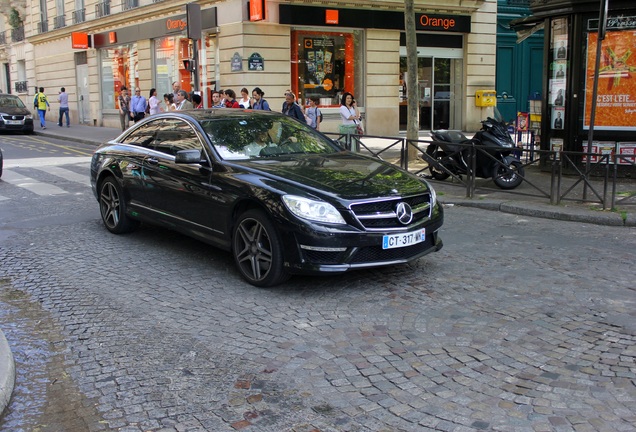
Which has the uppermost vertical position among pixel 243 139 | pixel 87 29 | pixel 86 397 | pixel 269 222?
pixel 87 29

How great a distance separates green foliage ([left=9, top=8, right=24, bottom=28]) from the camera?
39031 millimetres

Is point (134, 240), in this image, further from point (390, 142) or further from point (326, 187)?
point (390, 142)

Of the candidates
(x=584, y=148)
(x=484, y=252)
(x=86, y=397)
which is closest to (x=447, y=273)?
(x=484, y=252)

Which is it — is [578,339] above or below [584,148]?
below

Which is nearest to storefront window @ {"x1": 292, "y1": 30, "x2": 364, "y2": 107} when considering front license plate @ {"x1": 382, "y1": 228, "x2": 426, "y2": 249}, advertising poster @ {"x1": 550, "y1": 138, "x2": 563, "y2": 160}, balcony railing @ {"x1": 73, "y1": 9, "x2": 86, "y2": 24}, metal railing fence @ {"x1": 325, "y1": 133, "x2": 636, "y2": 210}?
metal railing fence @ {"x1": 325, "y1": 133, "x2": 636, "y2": 210}

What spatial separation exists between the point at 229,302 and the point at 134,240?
2.82 meters

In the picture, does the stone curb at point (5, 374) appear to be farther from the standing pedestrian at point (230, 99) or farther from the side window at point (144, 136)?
the standing pedestrian at point (230, 99)

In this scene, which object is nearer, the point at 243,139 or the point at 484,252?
the point at 243,139

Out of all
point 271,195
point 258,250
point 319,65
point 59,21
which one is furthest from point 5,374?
point 59,21

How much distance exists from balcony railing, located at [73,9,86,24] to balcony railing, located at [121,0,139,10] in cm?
465

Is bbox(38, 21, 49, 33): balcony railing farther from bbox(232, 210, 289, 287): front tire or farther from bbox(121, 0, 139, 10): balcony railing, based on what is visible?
bbox(232, 210, 289, 287): front tire

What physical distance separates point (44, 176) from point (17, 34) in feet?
101

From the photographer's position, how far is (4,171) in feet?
47.1

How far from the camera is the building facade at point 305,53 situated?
68.7 feet
